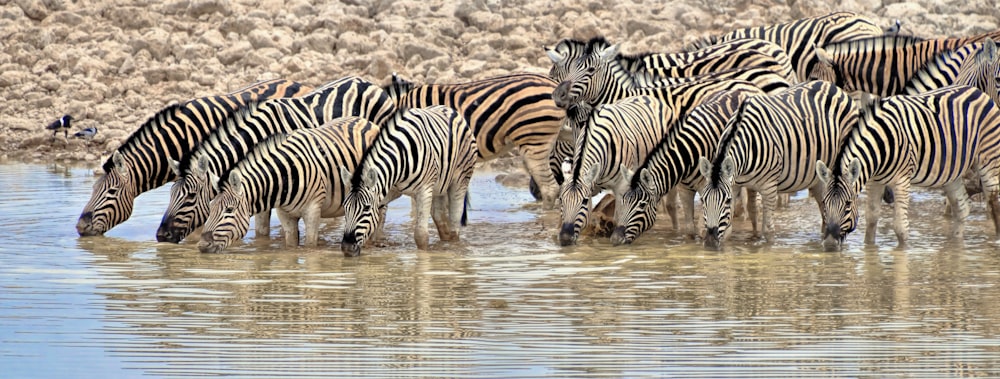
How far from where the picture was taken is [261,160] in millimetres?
10750

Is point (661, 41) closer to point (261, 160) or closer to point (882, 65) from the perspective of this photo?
point (882, 65)

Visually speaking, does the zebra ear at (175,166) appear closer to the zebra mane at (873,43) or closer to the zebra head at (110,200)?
the zebra head at (110,200)

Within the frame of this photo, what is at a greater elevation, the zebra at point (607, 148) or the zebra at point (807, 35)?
the zebra at point (807, 35)

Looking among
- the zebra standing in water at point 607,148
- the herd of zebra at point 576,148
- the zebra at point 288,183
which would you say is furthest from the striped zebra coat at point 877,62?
the zebra at point 288,183

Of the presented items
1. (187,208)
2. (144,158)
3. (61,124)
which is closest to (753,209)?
(187,208)

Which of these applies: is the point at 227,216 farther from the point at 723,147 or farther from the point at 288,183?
the point at 723,147

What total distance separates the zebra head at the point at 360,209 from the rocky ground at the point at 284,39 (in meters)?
8.70

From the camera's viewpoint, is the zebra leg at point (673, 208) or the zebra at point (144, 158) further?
the zebra leg at point (673, 208)

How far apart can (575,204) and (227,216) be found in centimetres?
243

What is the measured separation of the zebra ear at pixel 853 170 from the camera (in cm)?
1056

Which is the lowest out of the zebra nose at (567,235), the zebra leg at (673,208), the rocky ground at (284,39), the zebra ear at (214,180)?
the zebra nose at (567,235)

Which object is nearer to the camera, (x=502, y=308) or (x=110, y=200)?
(x=502, y=308)

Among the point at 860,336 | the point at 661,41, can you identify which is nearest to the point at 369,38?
the point at 661,41

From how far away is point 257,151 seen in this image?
10836 millimetres
